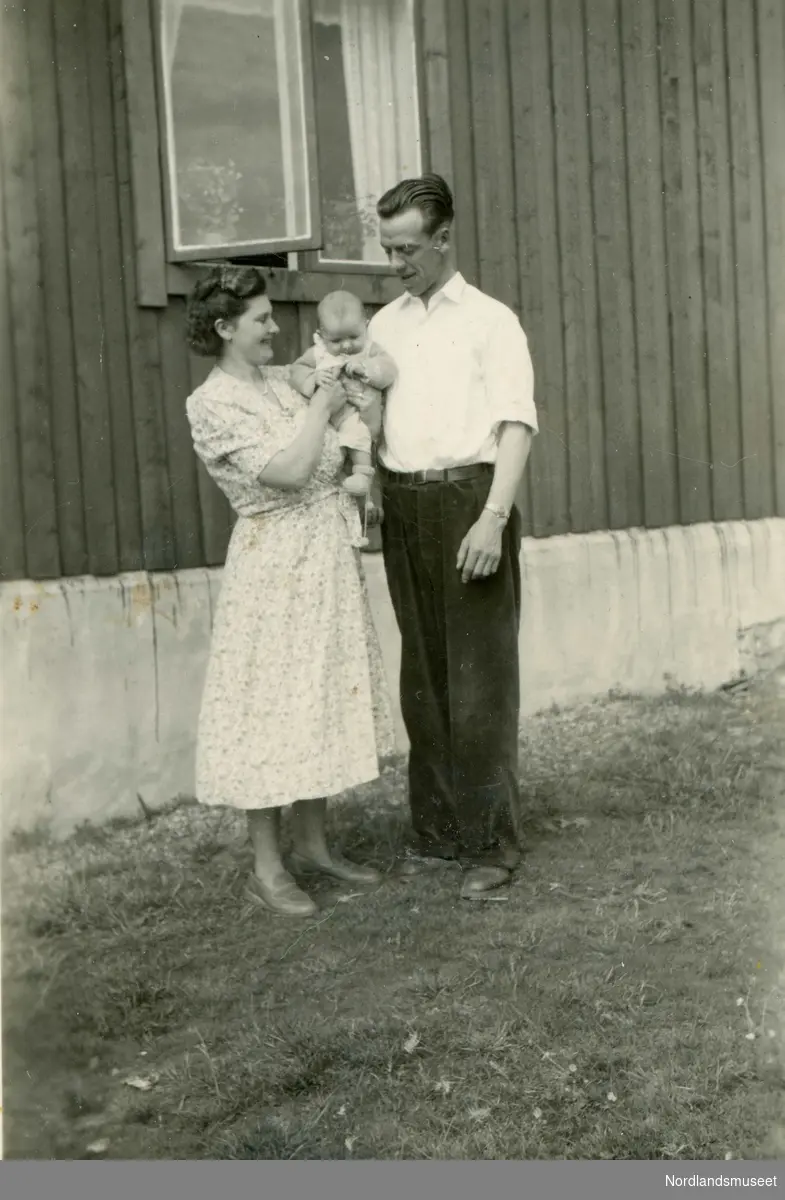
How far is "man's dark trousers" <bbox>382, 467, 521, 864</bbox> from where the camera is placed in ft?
14.1

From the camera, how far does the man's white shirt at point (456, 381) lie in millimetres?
4137

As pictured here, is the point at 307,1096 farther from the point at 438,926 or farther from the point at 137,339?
the point at 137,339

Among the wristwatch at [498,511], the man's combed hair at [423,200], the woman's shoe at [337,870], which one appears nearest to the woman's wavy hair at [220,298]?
the man's combed hair at [423,200]

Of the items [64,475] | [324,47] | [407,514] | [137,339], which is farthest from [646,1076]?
[324,47]

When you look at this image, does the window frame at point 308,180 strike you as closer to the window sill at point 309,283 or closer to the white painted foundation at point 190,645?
the window sill at point 309,283

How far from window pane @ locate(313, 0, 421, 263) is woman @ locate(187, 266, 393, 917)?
5.84ft

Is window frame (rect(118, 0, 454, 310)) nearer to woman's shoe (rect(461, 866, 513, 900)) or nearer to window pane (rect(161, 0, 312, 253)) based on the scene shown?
window pane (rect(161, 0, 312, 253))

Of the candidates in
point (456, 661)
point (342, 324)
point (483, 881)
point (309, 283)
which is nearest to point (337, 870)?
point (483, 881)

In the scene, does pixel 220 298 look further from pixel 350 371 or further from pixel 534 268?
pixel 534 268

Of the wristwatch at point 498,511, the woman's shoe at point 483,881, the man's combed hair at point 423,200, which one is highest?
the man's combed hair at point 423,200

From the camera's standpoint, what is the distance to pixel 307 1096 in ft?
10.4

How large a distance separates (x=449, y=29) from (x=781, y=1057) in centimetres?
478

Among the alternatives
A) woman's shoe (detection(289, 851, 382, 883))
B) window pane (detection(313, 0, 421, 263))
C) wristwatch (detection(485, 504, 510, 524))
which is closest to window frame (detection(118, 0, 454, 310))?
window pane (detection(313, 0, 421, 263))

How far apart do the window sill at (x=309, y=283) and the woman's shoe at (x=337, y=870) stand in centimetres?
236
